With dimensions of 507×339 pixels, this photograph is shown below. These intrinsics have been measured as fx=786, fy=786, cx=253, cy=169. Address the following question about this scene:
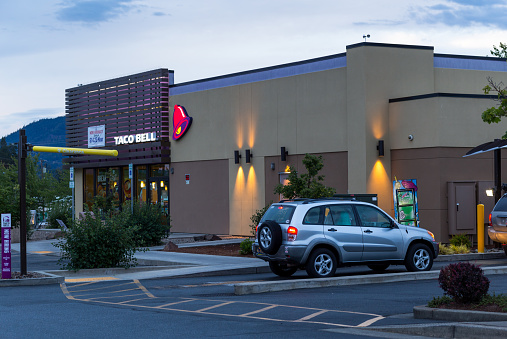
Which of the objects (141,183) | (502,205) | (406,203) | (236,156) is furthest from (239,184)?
(502,205)

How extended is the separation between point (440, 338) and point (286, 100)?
73.1 ft

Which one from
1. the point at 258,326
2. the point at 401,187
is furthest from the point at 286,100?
the point at 258,326

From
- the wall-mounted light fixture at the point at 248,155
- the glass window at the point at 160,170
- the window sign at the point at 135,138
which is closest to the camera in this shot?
the wall-mounted light fixture at the point at 248,155

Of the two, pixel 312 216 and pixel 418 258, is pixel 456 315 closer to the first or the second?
pixel 312 216

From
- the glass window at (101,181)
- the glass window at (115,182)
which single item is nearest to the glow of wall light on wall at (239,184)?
the glass window at (115,182)

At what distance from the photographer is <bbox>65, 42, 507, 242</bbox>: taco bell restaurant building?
27.3 metres

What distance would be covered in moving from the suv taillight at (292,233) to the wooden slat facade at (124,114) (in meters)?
21.2

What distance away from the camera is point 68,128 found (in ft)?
145

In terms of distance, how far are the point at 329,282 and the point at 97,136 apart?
28.0 metres

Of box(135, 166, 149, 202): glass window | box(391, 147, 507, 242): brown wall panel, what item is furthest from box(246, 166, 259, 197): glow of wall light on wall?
box(135, 166, 149, 202): glass window

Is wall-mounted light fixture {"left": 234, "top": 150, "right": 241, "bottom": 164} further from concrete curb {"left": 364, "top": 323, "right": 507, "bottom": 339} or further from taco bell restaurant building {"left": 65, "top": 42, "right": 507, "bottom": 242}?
concrete curb {"left": 364, "top": 323, "right": 507, "bottom": 339}

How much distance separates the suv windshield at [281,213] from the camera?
687 inches

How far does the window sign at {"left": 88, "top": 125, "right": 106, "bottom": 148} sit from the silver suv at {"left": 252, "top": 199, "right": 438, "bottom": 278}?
24896 millimetres

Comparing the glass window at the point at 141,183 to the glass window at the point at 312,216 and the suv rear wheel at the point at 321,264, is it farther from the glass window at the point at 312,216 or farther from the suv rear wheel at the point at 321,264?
the suv rear wheel at the point at 321,264
